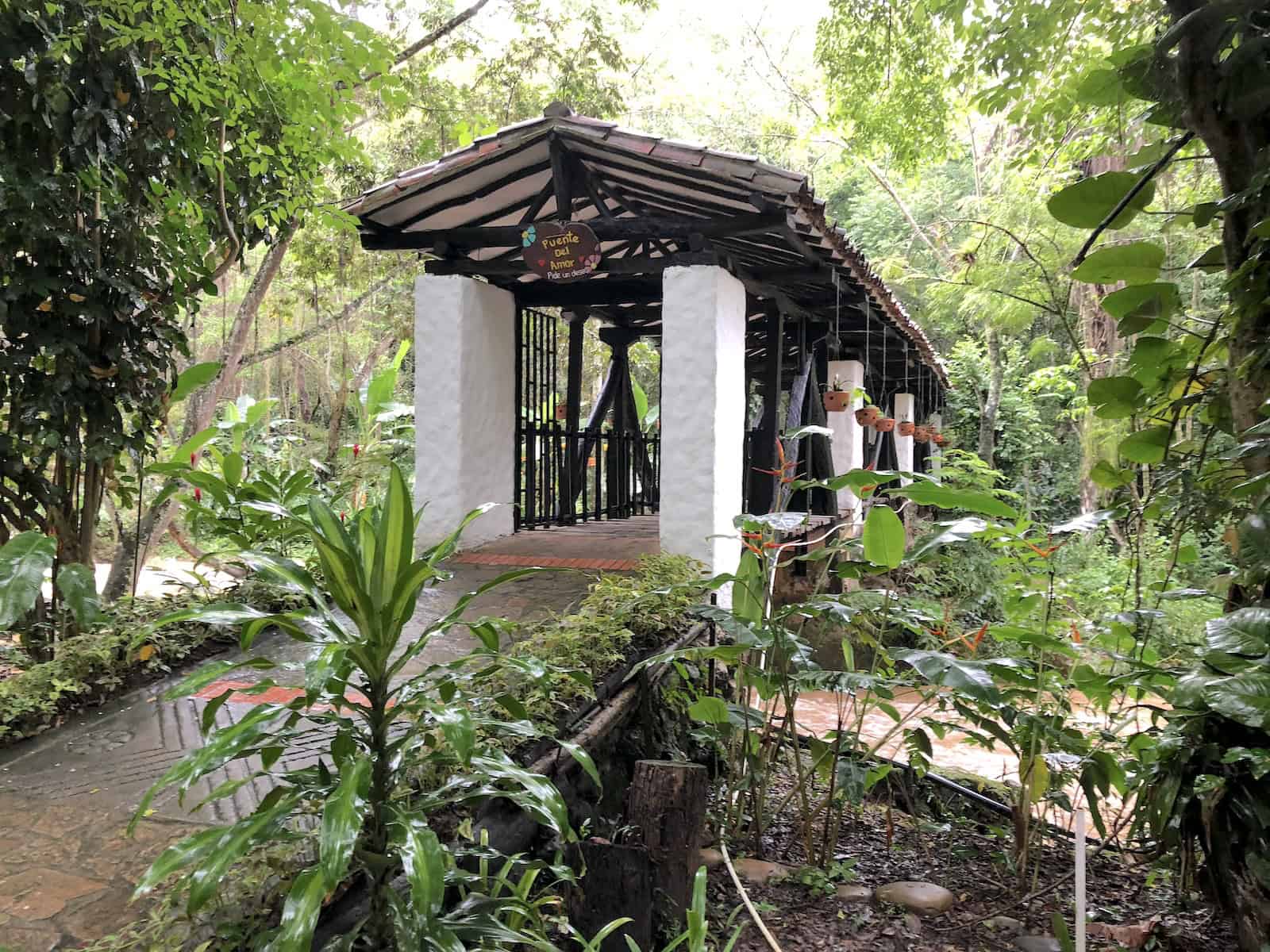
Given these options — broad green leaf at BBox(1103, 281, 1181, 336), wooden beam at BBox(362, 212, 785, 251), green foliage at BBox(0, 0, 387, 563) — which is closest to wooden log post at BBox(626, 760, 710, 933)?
broad green leaf at BBox(1103, 281, 1181, 336)

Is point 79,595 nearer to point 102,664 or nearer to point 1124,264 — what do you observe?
point 102,664

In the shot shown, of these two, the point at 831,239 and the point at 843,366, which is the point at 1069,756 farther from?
the point at 843,366

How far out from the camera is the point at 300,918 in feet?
4.61

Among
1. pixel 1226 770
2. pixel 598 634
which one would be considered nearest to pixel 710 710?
pixel 598 634

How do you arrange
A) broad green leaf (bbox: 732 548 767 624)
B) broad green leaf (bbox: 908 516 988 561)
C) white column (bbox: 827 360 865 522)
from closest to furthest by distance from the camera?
1. broad green leaf (bbox: 908 516 988 561)
2. broad green leaf (bbox: 732 548 767 624)
3. white column (bbox: 827 360 865 522)

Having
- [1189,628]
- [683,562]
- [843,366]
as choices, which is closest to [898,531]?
[683,562]

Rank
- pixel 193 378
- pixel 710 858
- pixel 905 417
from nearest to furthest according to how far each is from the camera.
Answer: pixel 710 858 → pixel 193 378 → pixel 905 417

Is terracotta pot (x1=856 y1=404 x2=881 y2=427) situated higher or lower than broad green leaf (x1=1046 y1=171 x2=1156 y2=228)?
lower

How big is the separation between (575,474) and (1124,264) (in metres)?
6.49

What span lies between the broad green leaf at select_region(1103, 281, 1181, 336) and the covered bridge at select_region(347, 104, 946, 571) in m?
2.54

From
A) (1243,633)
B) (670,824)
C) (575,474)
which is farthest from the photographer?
A: (575,474)

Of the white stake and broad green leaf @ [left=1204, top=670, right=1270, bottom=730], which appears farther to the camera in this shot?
the white stake

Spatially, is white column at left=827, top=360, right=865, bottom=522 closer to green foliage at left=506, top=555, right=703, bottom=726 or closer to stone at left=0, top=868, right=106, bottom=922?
green foliage at left=506, top=555, right=703, bottom=726

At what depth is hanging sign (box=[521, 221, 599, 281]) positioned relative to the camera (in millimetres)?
5469
